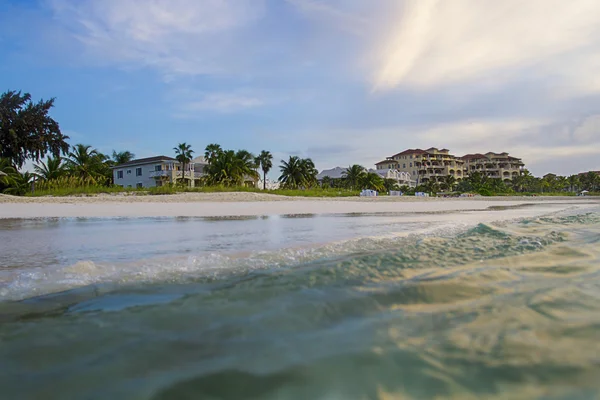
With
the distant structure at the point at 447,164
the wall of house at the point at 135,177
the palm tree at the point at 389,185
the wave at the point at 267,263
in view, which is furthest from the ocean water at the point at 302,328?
the distant structure at the point at 447,164

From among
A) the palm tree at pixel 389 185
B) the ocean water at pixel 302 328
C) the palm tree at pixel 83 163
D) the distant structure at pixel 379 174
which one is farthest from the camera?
the distant structure at pixel 379 174

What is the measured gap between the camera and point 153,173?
53.2 metres

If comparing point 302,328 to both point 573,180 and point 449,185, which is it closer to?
point 449,185

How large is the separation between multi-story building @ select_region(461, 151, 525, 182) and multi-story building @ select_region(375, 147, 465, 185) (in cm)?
622

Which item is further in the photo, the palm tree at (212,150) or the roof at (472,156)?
the roof at (472,156)

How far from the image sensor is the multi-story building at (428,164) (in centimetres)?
10844

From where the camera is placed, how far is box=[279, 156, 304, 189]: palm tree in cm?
6450

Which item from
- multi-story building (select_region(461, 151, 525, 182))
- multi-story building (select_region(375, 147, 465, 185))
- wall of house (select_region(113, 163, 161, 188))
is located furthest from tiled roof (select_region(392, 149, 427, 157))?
wall of house (select_region(113, 163, 161, 188))

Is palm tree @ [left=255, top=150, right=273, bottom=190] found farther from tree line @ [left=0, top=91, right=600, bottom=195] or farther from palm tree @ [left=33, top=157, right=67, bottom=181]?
palm tree @ [left=33, top=157, right=67, bottom=181]

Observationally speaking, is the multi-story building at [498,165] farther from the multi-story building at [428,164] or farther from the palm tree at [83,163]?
the palm tree at [83,163]

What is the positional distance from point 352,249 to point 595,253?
294cm

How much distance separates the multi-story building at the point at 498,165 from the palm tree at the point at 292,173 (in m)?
71.8

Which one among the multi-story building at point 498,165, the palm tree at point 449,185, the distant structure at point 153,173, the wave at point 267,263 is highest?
the multi-story building at point 498,165

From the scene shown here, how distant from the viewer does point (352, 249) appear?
194 inches
